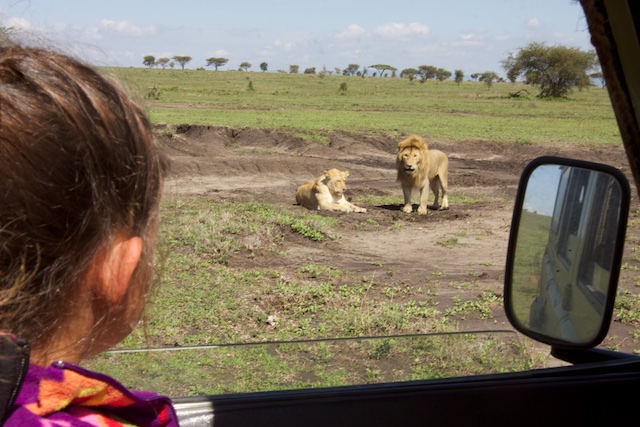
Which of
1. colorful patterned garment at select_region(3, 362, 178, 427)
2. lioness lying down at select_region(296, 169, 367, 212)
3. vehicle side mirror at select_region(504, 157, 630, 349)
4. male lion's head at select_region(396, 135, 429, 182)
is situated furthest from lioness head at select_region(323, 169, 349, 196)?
colorful patterned garment at select_region(3, 362, 178, 427)

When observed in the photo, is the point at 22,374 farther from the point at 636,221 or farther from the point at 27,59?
the point at 636,221

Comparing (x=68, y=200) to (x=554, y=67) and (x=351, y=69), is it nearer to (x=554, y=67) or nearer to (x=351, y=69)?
(x=554, y=67)

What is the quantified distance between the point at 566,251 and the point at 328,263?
19.3 feet

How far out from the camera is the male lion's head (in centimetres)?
1120

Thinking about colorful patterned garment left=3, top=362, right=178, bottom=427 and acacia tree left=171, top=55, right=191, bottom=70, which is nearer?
colorful patterned garment left=3, top=362, right=178, bottom=427

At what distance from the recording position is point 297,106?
30.1 m

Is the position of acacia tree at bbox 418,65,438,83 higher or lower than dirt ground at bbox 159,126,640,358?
higher

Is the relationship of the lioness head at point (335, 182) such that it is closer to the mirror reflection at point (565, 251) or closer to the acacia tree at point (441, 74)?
the mirror reflection at point (565, 251)

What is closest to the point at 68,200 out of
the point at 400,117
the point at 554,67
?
the point at 400,117

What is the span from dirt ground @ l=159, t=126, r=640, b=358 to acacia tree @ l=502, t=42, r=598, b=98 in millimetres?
23753

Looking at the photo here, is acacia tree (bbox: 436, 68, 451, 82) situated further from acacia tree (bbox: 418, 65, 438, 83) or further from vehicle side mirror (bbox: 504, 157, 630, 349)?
vehicle side mirror (bbox: 504, 157, 630, 349)

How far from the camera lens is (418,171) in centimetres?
1125

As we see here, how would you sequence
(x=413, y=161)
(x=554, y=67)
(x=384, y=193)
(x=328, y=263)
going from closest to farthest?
1. (x=328, y=263)
2. (x=413, y=161)
3. (x=384, y=193)
4. (x=554, y=67)

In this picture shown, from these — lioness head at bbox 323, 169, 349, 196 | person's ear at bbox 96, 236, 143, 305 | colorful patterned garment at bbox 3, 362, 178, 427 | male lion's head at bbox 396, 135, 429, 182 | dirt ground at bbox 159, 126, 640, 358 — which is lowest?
dirt ground at bbox 159, 126, 640, 358
